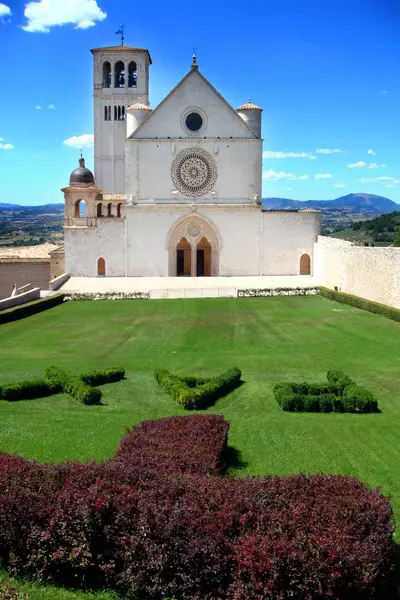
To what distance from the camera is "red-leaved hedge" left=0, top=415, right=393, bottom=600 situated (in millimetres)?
6336

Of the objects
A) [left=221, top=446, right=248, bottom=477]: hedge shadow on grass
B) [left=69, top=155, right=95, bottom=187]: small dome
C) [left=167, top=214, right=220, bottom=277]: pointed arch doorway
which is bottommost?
[left=221, top=446, right=248, bottom=477]: hedge shadow on grass

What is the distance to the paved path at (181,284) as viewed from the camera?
37.8 m

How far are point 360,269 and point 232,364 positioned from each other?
17348 mm

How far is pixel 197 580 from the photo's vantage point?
21.1 ft

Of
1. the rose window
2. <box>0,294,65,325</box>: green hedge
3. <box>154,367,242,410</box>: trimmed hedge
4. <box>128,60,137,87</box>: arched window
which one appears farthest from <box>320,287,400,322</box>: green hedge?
<box>128,60,137,87</box>: arched window

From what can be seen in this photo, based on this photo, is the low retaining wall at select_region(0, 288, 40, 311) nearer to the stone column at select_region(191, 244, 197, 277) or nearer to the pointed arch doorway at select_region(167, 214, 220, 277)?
the pointed arch doorway at select_region(167, 214, 220, 277)

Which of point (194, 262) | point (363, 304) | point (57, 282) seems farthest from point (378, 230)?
point (363, 304)

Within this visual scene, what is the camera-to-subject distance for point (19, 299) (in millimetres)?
32375

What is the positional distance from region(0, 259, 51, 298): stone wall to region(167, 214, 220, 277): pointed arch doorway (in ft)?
32.4

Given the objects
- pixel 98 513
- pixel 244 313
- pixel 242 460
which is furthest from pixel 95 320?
pixel 98 513

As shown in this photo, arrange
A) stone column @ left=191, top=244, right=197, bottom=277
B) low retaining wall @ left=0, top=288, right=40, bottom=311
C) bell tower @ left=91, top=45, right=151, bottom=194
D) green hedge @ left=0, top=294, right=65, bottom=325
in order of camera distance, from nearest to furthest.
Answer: green hedge @ left=0, top=294, right=65, bottom=325, low retaining wall @ left=0, top=288, right=40, bottom=311, stone column @ left=191, top=244, right=197, bottom=277, bell tower @ left=91, top=45, right=151, bottom=194

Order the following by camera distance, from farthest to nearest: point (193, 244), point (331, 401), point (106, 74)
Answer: point (106, 74), point (193, 244), point (331, 401)

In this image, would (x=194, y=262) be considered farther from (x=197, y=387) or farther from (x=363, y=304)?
(x=197, y=387)

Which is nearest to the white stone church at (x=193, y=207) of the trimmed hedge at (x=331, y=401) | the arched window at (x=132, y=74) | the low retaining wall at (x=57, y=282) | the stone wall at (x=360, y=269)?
the low retaining wall at (x=57, y=282)
